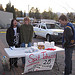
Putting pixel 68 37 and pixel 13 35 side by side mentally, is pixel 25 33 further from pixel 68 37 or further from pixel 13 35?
pixel 68 37

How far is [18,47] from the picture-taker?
5520 millimetres

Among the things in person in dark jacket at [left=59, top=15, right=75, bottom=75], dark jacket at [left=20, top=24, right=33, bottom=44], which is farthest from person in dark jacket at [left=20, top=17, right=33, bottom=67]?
person in dark jacket at [left=59, top=15, right=75, bottom=75]

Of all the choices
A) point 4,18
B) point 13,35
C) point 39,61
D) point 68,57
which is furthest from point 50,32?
point 4,18

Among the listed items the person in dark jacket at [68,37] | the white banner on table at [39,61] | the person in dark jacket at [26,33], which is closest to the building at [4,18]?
the person in dark jacket at [26,33]

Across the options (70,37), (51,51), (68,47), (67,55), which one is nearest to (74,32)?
(70,37)

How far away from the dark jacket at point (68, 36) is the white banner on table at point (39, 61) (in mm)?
900

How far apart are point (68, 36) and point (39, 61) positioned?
1472mm

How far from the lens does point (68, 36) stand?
3873 mm

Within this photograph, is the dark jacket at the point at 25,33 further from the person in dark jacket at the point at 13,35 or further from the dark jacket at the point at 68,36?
the dark jacket at the point at 68,36

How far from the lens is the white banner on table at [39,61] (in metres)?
4.51

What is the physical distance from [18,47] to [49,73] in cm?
158

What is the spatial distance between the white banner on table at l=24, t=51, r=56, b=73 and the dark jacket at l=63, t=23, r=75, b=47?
2.95 feet

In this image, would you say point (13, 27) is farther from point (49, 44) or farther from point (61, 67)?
point (61, 67)

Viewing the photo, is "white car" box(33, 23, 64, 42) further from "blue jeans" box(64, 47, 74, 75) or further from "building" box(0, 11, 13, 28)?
"building" box(0, 11, 13, 28)
